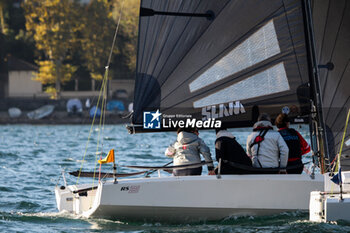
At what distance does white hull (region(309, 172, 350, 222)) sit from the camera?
22.7 ft

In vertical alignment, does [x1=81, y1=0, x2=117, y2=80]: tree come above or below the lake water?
above

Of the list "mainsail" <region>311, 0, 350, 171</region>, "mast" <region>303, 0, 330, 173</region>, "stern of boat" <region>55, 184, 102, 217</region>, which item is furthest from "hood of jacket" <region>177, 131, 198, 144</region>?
"mainsail" <region>311, 0, 350, 171</region>

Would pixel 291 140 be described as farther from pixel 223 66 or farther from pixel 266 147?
pixel 223 66

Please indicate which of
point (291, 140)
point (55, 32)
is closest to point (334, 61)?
point (291, 140)

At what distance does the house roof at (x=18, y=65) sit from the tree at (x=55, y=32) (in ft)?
8.39

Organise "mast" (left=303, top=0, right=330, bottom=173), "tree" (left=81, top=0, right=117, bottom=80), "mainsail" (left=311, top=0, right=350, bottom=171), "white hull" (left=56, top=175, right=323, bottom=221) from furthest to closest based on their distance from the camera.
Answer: "tree" (left=81, top=0, right=117, bottom=80) < "mainsail" (left=311, top=0, right=350, bottom=171) < "mast" (left=303, top=0, right=330, bottom=173) < "white hull" (left=56, top=175, right=323, bottom=221)

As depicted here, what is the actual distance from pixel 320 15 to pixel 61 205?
3.63m

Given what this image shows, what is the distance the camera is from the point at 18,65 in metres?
54.2

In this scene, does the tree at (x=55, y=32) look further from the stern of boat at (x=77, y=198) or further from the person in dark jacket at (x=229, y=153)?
the person in dark jacket at (x=229, y=153)

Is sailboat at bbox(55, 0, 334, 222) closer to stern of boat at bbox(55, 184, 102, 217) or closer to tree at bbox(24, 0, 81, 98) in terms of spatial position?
stern of boat at bbox(55, 184, 102, 217)

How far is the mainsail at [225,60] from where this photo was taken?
27.6 ft

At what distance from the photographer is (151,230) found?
757cm

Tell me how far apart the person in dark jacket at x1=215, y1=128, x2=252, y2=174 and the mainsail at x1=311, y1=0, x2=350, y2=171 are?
4.14ft

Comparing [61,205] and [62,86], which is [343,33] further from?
[62,86]
